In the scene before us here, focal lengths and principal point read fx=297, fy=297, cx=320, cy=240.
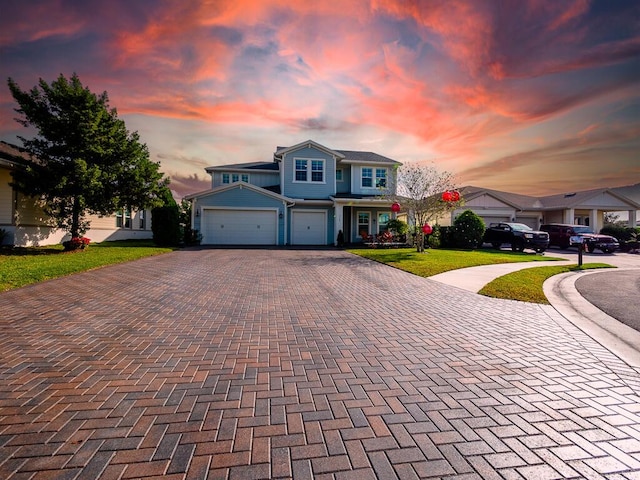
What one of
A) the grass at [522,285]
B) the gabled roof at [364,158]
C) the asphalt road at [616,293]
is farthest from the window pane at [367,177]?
the asphalt road at [616,293]

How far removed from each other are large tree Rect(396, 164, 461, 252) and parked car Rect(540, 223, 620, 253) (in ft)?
28.7

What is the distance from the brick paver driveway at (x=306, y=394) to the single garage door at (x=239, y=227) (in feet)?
48.2

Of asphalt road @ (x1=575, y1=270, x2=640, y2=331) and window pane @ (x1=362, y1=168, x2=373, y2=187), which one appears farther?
window pane @ (x1=362, y1=168, x2=373, y2=187)

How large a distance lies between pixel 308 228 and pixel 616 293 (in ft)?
55.4

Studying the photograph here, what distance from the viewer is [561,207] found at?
28844 mm

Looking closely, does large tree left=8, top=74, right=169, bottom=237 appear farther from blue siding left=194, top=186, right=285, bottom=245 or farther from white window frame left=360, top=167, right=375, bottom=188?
white window frame left=360, top=167, right=375, bottom=188

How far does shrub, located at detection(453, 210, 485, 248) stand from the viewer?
795 inches

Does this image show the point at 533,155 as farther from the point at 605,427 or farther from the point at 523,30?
the point at 605,427

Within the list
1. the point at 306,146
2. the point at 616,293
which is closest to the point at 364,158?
the point at 306,146

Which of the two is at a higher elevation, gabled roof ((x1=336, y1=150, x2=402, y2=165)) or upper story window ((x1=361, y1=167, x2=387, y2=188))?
gabled roof ((x1=336, y1=150, x2=402, y2=165))

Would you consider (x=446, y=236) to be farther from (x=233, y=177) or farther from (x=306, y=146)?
(x=233, y=177)

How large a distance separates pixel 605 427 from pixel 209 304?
611 centimetres

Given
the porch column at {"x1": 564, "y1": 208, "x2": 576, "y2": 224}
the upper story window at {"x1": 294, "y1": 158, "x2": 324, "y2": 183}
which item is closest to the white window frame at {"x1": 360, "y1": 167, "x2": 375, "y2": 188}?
the upper story window at {"x1": 294, "y1": 158, "x2": 324, "y2": 183}

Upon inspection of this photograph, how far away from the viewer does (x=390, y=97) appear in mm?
12758
